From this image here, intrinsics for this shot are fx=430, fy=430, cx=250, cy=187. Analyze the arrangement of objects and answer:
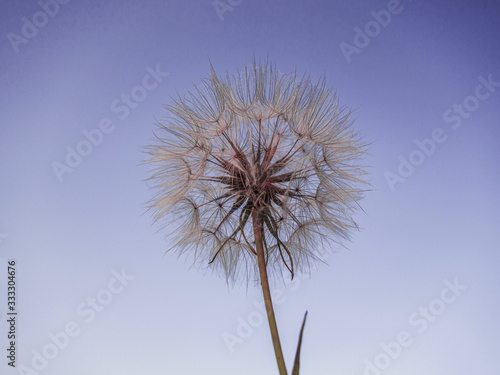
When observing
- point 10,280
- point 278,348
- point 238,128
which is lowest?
point 278,348

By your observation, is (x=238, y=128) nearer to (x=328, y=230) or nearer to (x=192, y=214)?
(x=192, y=214)

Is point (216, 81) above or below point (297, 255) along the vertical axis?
above

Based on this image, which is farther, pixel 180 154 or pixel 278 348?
pixel 180 154

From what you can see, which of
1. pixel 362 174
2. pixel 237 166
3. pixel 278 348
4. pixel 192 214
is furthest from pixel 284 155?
pixel 278 348

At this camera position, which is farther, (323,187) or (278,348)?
(323,187)

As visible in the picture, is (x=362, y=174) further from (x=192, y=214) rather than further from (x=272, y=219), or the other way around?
(x=192, y=214)

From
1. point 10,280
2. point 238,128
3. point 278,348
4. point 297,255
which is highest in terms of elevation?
point 10,280

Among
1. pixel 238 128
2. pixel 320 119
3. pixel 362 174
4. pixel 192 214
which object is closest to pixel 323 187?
pixel 362 174

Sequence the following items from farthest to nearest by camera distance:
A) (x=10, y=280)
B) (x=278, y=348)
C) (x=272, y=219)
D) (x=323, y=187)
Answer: (x=10, y=280) < (x=323, y=187) < (x=272, y=219) < (x=278, y=348)

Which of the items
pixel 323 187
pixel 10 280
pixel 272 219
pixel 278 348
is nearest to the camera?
pixel 278 348
